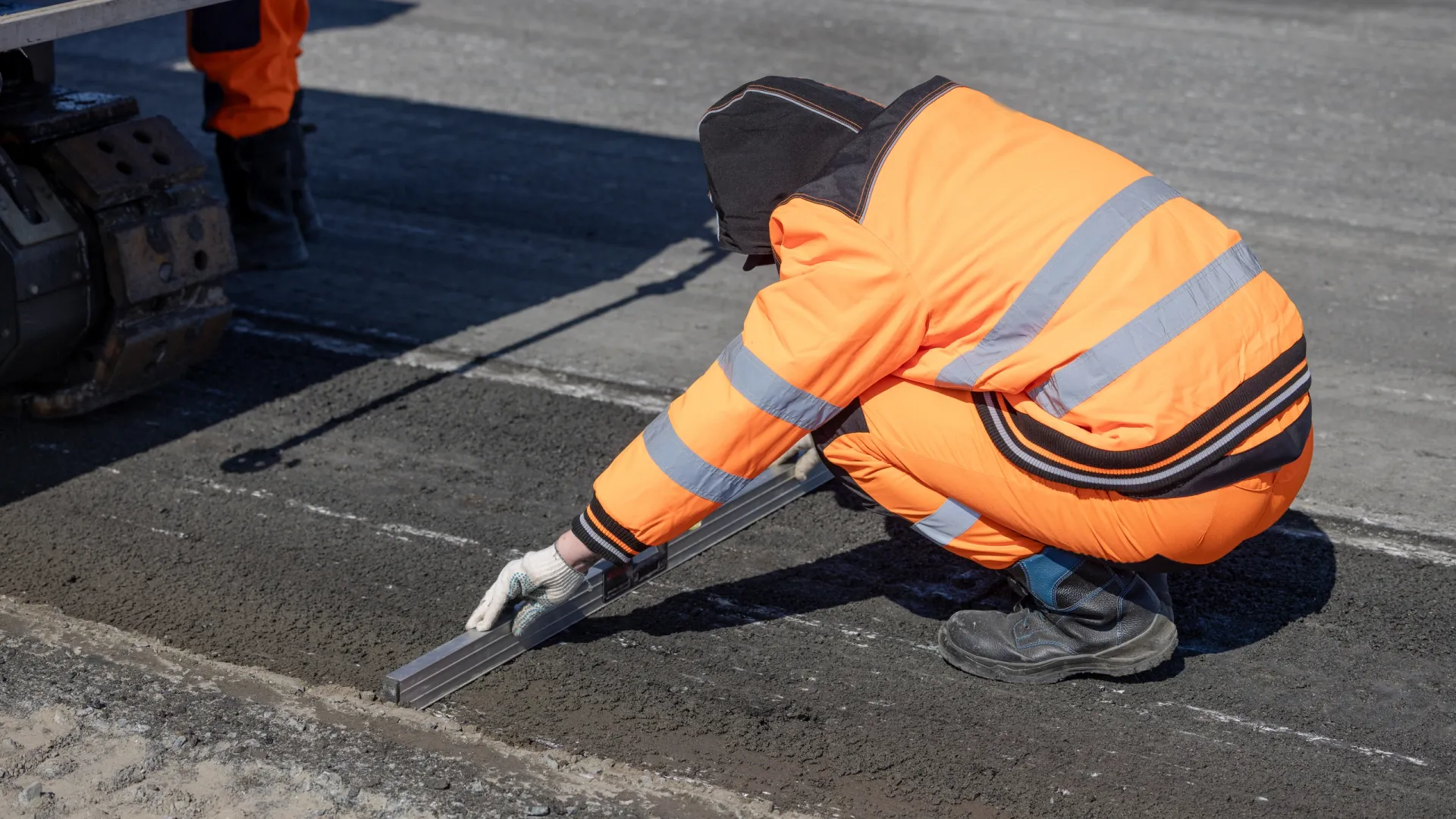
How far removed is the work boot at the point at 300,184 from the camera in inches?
251

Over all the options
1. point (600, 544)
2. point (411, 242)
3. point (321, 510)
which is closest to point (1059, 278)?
point (600, 544)

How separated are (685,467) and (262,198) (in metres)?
3.92

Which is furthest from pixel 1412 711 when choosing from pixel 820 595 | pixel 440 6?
pixel 440 6

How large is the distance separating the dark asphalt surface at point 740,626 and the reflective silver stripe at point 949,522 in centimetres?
39

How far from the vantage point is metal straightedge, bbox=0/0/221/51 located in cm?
368

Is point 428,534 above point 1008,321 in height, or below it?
below

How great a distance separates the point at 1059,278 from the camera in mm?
2947

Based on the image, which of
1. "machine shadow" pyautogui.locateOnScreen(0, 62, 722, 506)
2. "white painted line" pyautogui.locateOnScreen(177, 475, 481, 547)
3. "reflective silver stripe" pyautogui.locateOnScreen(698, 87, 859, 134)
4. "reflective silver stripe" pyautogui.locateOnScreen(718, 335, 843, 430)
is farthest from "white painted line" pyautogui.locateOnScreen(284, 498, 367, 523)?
"reflective silver stripe" pyautogui.locateOnScreen(698, 87, 859, 134)

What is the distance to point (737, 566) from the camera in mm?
4078

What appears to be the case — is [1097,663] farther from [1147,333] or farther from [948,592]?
[1147,333]

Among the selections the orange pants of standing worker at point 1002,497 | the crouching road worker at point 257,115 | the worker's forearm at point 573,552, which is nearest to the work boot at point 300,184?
the crouching road worker at point 257,115

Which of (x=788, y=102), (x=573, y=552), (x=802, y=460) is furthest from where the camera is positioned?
(x=802, y=460)

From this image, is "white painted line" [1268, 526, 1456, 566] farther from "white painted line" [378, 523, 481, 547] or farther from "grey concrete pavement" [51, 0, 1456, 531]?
"white painted line" [378, 523, 481, 547]

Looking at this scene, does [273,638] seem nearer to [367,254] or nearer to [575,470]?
[575,470]
